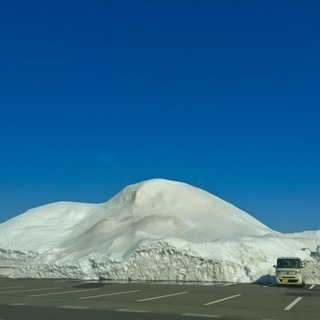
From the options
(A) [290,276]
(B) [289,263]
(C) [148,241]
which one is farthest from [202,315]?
(C) [148,241]

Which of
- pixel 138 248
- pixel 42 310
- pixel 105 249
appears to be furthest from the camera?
pixel 105 249

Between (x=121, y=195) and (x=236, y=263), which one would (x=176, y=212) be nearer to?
(x=121, y=195)

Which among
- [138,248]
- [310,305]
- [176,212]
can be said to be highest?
[176,212]

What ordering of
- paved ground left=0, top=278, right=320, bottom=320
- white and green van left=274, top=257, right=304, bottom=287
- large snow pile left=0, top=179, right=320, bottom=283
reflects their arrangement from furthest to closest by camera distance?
1. large snow pile left=0, top=179, right=320, bottom=283
2. white and green van left=274, top=257, right=304, bottom=287
3. paved ground left=0, top=278, right=320, bottom=320

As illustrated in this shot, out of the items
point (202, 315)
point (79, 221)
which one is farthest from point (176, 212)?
point (202, 315)

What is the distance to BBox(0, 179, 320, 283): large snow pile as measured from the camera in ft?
118

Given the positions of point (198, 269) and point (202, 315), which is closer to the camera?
point (202, 315)

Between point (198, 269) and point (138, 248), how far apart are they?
496cm

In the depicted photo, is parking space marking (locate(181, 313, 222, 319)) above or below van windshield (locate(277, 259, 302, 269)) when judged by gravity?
below

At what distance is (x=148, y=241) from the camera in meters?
38.1

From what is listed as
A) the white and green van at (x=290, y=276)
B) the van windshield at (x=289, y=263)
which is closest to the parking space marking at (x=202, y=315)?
the white and green van at (x=290, y=276)

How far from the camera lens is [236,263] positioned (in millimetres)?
35281

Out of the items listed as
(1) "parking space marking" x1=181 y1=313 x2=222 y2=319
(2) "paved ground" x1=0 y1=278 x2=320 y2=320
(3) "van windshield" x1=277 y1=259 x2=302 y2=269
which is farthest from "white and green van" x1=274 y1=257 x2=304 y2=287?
(1) "parking space marking" x1=181 y1=313 x2=222 y2=319

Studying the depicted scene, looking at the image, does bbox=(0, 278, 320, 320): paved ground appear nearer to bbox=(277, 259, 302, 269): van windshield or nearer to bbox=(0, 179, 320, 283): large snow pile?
bbox=(277, 259, 302, 269): van windshield
